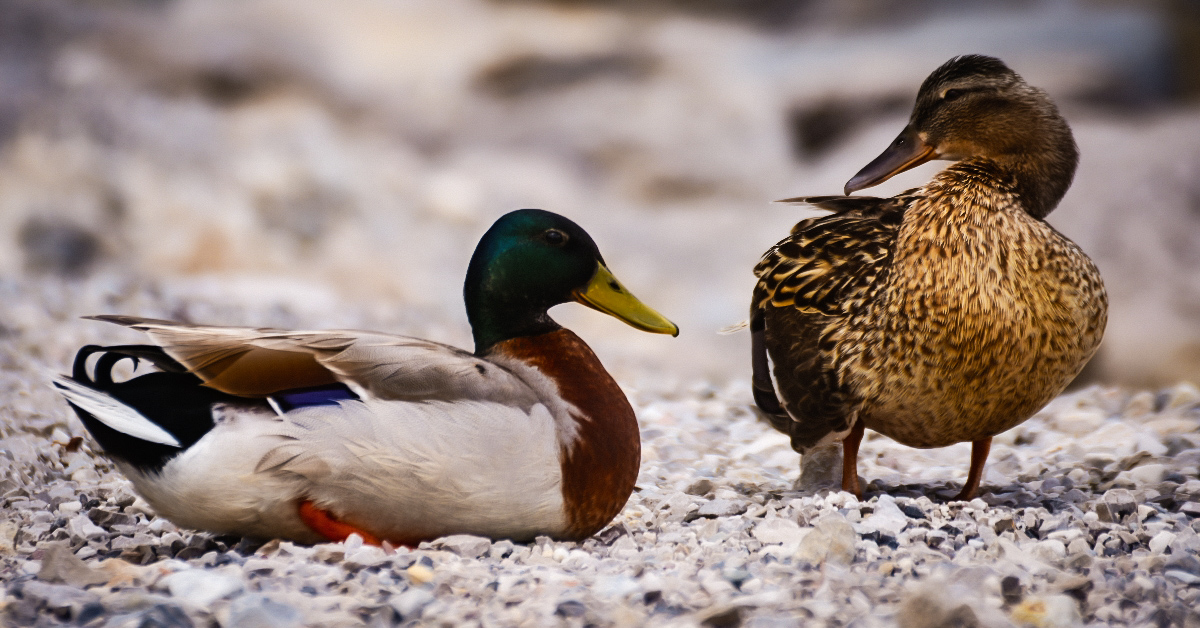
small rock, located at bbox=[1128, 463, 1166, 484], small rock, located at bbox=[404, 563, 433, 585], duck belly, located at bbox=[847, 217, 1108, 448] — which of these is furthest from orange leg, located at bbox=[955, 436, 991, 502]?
small rock, located at bbox=[404, 563, 433, 585]

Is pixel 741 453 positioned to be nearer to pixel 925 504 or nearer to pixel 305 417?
pixel 925 504

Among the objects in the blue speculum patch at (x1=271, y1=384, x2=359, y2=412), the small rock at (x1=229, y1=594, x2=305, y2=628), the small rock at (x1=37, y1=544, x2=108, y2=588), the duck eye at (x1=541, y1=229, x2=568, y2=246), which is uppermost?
the duck eye at (x1=541, y1=229, x2=568, y2=246)

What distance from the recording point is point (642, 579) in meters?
2.30

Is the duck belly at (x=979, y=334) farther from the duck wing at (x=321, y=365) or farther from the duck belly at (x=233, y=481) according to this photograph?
the duck belly at (x=233, y=481)

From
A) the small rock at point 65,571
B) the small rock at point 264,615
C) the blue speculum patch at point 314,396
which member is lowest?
the small rock at point 65,571

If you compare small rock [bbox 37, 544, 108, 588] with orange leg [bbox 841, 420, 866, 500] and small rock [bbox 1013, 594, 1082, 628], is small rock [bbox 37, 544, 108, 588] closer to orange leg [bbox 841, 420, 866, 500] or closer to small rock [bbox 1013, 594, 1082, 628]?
Result: small rock [bbox 1013, 594, 1082, 628]

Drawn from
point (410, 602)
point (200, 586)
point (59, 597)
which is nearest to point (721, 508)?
point (410, 602)

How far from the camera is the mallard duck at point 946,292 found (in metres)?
2.90

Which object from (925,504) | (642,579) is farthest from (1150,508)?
(642,579)

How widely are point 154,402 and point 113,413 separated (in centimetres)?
9

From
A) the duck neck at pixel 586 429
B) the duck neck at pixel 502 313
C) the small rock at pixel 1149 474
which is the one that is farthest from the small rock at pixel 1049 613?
the small rock at pixel 1149 474

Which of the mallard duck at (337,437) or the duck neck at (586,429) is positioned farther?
the duck neck at (586,429)

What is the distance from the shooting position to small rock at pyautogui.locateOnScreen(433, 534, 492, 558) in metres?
2.51

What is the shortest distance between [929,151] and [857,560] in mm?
1365
